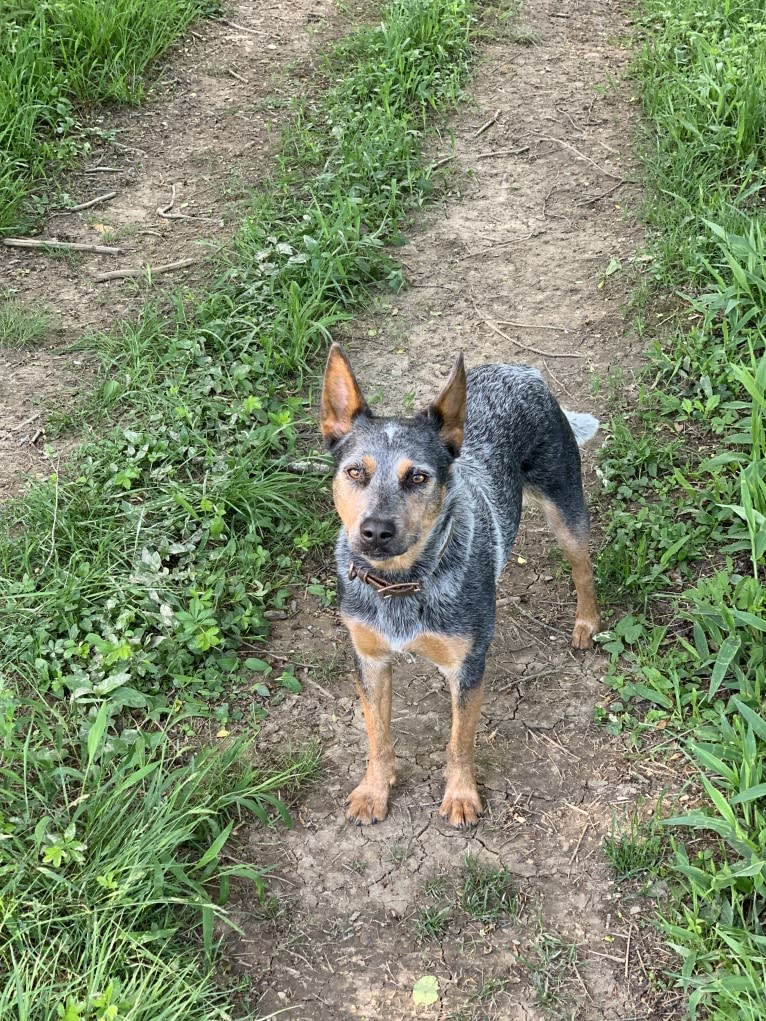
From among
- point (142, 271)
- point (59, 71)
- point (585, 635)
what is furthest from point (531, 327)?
point (59, 71)

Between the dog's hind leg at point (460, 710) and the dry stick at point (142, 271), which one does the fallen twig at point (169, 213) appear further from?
the dog's hind leg at point (460, 710)

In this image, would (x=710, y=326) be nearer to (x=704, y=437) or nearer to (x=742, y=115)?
(x=704, y=437)

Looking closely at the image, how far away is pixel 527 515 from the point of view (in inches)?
206

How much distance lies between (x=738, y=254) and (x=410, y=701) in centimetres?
310

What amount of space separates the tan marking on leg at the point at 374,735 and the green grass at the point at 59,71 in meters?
4.47

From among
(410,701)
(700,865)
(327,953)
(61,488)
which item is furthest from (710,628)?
(61,488)

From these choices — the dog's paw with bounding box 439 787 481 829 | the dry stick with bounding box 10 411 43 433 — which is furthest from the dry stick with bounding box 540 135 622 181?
the dog's paw with bounding box 439 787 481 829

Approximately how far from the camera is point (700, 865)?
11.3ft

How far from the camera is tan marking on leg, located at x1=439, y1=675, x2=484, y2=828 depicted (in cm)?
371

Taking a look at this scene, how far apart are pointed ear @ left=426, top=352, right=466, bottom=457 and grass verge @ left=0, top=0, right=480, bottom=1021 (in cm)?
139

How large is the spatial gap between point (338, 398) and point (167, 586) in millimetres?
1361

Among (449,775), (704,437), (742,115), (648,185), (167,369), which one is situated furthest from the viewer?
(648,185)

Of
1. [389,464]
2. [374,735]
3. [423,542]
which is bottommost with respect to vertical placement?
[374,735]

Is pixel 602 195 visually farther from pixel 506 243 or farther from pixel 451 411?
pixel 451 411
